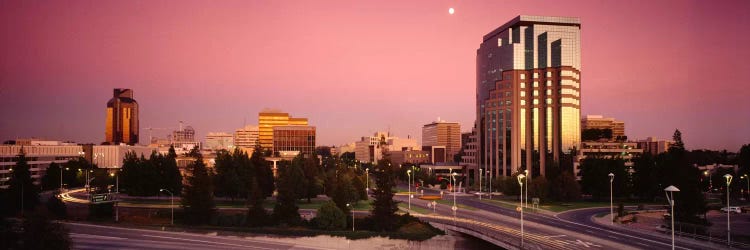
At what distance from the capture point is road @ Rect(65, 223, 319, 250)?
199 ft

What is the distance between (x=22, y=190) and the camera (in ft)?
277

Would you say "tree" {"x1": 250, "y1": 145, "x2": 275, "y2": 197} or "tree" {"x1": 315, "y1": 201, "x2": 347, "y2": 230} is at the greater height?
"tree" {"x1": 250, "y1": 145, "x2": 275, "y2": 197}

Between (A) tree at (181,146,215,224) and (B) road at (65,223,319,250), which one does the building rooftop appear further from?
(B) road at (65,223,319,250)

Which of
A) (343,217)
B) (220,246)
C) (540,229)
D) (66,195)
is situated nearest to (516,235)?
(540,229)

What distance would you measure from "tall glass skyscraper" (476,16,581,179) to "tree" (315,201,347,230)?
291ft

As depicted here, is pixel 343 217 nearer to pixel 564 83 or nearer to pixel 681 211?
pixel 681 211

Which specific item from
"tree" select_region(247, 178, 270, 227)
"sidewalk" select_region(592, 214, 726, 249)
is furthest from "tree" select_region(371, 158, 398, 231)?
"sidewalk" select_region(592, 214, 726, 249)

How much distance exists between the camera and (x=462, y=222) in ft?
235

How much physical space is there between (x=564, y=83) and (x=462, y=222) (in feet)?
287

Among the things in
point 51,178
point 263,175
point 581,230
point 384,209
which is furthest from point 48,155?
point 581,230

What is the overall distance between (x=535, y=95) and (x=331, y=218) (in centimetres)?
9825

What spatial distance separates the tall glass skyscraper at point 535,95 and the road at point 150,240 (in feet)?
326

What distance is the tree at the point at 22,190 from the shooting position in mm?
83500

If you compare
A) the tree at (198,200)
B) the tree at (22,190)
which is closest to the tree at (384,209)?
the tree at (198,200)
